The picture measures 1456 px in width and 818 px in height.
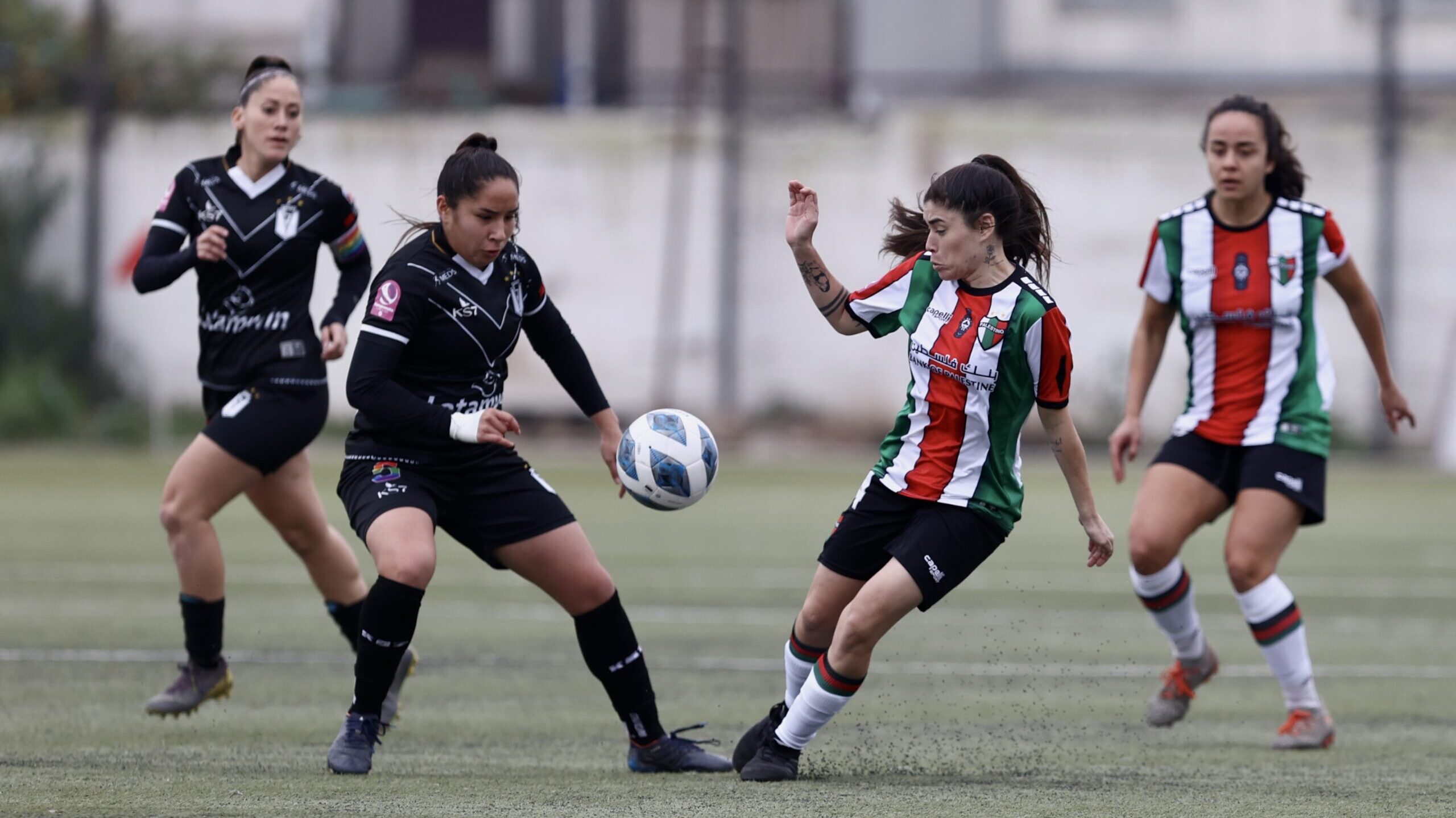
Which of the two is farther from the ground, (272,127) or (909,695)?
(272,127)

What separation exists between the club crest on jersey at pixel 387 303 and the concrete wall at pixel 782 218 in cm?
1902

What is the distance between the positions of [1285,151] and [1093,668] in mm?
2606

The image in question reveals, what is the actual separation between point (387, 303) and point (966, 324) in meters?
1.65

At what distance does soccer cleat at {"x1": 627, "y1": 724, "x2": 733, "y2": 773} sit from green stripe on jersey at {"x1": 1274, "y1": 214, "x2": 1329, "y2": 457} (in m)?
2.40

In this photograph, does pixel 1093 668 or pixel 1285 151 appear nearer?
pixel 1285 151

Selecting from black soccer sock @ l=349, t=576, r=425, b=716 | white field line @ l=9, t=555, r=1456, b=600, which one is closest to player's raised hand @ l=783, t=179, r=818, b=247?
black soccer sock @ l=349, t=576, r=425, b=716

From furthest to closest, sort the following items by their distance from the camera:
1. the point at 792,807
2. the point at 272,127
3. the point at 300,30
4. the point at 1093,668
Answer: the point at 300,30
the point at 1093,668
the point at 272,127
the point at 792,807

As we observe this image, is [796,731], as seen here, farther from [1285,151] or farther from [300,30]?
[300,30]

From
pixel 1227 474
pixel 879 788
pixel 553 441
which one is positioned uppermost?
pixel 1227 474

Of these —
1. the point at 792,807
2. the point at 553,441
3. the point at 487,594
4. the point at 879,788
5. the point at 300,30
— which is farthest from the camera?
the point at 300,30

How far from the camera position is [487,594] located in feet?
35.4

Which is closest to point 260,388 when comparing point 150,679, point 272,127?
point 272,127

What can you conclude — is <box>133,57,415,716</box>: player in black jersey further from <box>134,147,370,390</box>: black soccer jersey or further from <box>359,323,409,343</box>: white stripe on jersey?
<box>359,323,409,343</box>: white stripe on jersey

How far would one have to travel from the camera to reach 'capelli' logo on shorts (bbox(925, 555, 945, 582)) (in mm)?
5137
